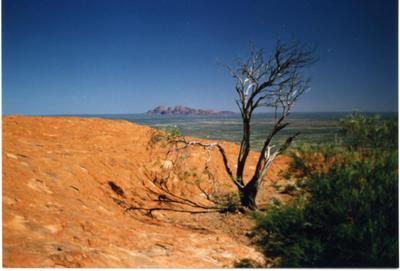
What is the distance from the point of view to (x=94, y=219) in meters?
5.01

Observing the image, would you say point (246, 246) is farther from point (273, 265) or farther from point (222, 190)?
point (222, 190)

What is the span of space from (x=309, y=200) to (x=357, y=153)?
118 cm

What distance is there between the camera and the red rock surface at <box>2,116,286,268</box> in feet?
12.8

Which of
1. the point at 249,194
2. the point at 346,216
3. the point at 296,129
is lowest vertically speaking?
the point at 249,194

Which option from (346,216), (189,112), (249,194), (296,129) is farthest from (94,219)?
(189,112)

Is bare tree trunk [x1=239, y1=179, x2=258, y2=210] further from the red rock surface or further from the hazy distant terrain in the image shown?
the hazy distant terrain

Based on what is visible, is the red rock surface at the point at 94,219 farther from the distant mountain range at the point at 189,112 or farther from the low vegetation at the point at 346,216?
the distant mountain range at the point at 189,112

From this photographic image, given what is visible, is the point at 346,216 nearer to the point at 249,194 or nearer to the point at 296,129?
the point at 249,194

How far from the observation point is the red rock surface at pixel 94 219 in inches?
154

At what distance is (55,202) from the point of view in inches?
200

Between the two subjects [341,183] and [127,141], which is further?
[127,141]

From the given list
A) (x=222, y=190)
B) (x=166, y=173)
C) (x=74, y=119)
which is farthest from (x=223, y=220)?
(x=74, y=119)

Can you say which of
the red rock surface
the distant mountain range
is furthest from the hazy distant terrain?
the distant mountain range

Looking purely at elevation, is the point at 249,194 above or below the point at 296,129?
below
